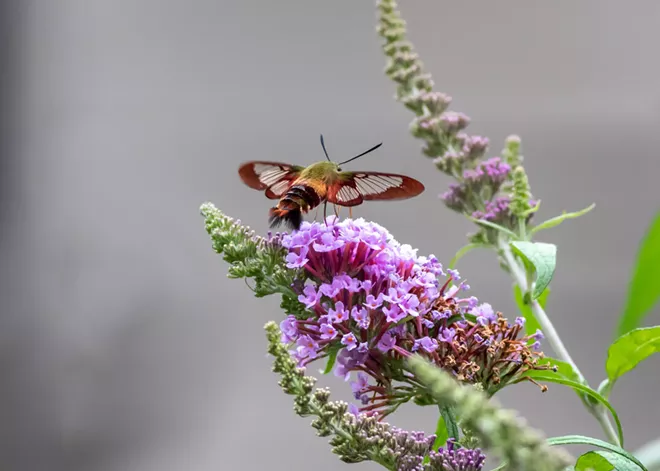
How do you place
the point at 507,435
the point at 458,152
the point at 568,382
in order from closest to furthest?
the point at 507,435 < the point at 568,382 < the point at 458,152

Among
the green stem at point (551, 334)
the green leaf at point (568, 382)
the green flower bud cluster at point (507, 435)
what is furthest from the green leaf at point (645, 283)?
the green flower bud cluster at point (507, 435)

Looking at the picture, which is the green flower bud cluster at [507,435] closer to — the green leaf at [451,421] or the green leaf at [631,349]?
the green leaf at [451,421]

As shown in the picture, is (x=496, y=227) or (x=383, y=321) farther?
(x=496, y=227)

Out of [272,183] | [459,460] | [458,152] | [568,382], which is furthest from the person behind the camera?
[458,152]

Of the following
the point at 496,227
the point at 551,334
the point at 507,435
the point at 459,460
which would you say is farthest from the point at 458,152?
the point at 507,435

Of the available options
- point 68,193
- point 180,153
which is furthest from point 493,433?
point 68,193

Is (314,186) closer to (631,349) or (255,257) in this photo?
(255,257)

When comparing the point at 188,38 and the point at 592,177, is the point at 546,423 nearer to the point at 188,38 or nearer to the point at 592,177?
the point at 592,177
